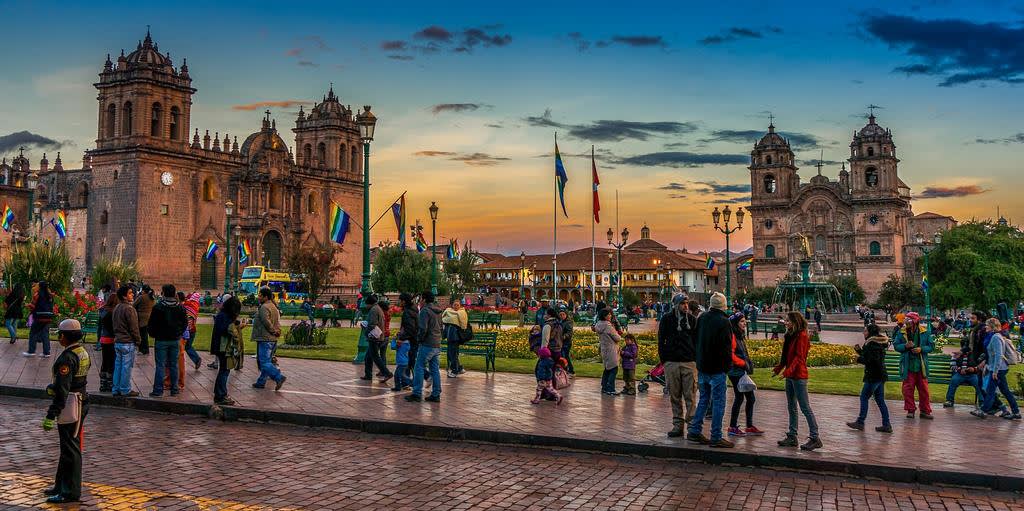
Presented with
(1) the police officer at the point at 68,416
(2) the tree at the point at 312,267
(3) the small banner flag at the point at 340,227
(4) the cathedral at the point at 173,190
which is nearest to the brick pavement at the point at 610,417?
(1) the police officer at the point at 68,416

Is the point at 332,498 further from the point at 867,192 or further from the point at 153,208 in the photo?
the point at 867,192

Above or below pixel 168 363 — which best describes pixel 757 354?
below

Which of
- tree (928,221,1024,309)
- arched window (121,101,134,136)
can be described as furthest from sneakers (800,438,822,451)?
arched window (121,101,134,136)

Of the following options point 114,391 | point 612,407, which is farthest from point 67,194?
point 612,407

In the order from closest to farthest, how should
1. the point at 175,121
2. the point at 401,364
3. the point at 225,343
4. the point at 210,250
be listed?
the point at 225,343 → the point at 401,364 → the point at 210,250 → the point at 175,121

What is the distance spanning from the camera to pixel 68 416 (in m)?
6.88

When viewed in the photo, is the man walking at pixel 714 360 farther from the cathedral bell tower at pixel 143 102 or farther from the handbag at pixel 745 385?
the cathedral bell tower at pixel 143 102

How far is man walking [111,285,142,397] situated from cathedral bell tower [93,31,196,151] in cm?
4815

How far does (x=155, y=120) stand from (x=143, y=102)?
5.78 feet

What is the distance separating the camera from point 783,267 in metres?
92.6

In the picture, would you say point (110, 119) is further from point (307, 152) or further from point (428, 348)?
point (428, 348)

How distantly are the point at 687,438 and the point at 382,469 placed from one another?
12.0ft

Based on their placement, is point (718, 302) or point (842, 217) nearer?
point (718, 302)

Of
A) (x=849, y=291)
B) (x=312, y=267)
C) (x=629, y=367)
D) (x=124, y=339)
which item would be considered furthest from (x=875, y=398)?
(x=849, y=291)
